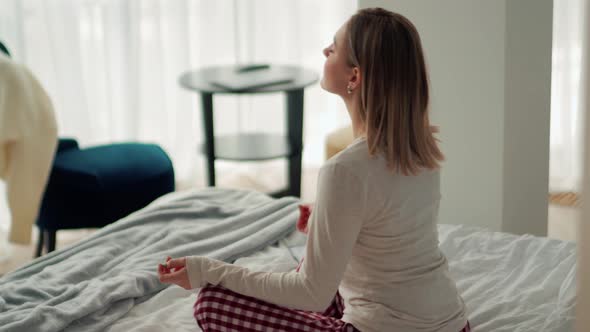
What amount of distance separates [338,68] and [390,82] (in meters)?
0.12

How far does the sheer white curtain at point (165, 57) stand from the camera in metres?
4.02

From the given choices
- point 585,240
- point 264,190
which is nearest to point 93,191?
point 264,190

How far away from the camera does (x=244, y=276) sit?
159 centimetres

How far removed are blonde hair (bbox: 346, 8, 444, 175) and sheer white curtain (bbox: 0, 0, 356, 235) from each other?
2621 mm

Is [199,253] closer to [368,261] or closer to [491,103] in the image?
[368,261]

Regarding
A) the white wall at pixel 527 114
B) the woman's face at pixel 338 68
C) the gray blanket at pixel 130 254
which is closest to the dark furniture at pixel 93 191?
the gray blanket at pixel 130 254

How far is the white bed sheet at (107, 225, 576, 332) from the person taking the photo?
1817mm

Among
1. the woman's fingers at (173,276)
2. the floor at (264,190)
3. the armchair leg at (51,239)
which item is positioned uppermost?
the woman's fingers at (173,276)

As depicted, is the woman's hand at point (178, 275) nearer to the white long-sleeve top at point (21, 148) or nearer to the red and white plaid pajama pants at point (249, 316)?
Result: the red and white plaid pajama pants at point (249, 316)

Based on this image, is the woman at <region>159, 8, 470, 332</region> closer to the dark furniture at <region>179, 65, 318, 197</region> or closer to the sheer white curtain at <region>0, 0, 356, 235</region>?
the dark furniture at <region>179, 65, 318, 197</region>

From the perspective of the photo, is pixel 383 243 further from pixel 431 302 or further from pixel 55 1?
pixel 55 1

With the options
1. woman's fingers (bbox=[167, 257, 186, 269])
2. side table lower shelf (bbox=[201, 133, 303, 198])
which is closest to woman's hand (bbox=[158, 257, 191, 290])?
woman's fingers (bbox=[167, 257, 186, 269])

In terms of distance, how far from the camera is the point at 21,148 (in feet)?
10.0

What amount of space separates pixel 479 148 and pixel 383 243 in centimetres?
137
